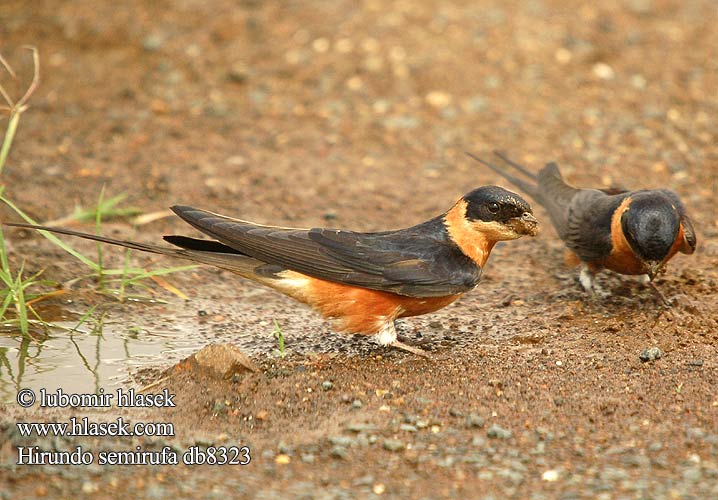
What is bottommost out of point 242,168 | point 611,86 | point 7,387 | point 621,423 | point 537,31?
point 621,423

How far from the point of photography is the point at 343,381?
530cm

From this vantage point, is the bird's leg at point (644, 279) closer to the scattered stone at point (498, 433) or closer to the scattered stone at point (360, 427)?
the scattered stone at point (498, 433)

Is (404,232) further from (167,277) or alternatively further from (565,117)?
(565,117)

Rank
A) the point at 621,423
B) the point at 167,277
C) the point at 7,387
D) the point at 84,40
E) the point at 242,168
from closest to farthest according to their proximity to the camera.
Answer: the point at 621,423 → the point at 7,387 → the point at 167,277 → the point at 242,168 → the point at 84,40

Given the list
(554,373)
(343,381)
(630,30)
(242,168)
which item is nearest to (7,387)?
(343,381)

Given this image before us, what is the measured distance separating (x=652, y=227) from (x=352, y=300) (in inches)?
74.7

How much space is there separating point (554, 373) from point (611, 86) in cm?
531

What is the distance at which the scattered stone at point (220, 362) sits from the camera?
5160mm

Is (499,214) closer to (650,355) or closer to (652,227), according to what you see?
(652,227)

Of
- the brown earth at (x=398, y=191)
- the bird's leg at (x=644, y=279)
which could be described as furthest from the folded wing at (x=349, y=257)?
the bird's leg at (x=644, y=279)

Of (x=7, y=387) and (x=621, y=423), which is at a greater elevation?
(x=7, y=387)

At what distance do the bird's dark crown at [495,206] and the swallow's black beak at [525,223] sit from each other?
22 mm

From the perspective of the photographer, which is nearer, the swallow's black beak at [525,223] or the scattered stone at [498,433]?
the scattered stone at [498,433]

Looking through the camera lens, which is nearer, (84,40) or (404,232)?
(404,232)
